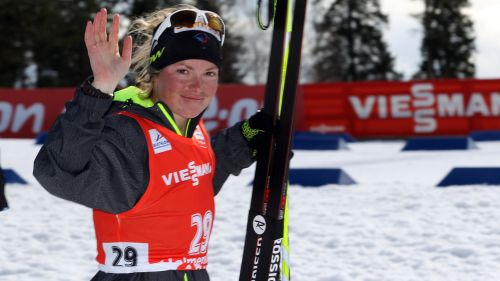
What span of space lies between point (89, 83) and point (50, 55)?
34.0 meters

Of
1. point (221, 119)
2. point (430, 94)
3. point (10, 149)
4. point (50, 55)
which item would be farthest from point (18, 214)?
point (50, 55)

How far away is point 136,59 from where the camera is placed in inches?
101

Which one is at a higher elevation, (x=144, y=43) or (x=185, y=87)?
(x=144, y=43)

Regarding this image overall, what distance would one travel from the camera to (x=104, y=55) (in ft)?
6.39

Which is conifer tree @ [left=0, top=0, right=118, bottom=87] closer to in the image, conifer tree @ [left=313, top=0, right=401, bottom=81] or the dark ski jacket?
conifer tree @ [left=313, top=0, right=401, bottom=81]

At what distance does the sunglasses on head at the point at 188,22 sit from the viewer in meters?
2.44

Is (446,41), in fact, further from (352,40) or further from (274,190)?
(274,190)

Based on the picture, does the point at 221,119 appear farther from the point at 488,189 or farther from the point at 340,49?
the point at 340,49

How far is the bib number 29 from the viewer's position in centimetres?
231

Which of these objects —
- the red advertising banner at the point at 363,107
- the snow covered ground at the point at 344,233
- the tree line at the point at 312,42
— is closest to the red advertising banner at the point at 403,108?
the red advertising banner at the point at 363,107

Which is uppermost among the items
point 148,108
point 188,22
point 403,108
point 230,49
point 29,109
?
point 230,49

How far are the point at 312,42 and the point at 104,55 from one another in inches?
1607

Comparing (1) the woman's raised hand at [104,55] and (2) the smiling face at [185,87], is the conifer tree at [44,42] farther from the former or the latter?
(1) the woman's raised hand at [104,55]

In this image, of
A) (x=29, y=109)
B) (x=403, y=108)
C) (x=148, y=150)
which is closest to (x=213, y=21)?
(x=148, y=150)
